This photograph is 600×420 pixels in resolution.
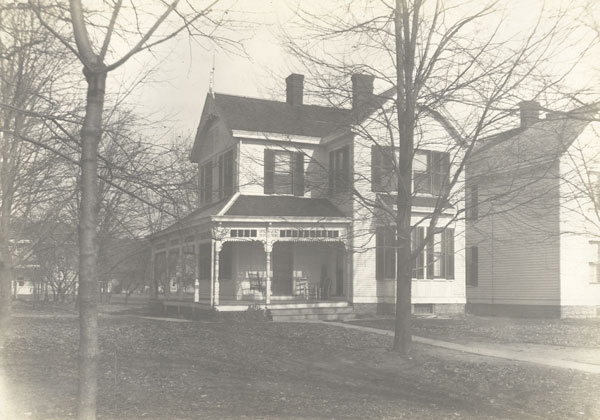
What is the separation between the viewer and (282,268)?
22.6 metres

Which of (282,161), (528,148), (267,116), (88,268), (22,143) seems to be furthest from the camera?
(267,116)

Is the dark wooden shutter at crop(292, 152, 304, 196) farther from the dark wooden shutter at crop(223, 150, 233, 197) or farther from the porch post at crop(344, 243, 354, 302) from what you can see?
the porch post at crop(344, 243, 354, 302)

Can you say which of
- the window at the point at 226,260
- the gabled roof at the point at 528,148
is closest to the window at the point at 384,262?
the window at the point at 226,260

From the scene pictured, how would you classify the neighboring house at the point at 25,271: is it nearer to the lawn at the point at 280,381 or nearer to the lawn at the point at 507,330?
the lawn at the point at 280,381

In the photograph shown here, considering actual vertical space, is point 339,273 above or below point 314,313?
above

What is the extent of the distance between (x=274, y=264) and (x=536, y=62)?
1440 centimetres

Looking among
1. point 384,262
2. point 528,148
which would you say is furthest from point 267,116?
point 528,148

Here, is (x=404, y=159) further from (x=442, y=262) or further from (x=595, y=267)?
(x=595, y=267)

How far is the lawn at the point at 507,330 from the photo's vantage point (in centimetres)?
1523

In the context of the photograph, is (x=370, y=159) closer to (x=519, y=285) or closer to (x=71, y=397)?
(x=519, y=285)

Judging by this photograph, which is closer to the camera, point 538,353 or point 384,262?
point 538,353

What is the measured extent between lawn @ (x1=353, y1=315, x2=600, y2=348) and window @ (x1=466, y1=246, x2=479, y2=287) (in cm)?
613

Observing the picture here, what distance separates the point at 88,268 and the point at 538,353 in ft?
35.0

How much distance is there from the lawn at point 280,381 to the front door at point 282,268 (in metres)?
8.04
